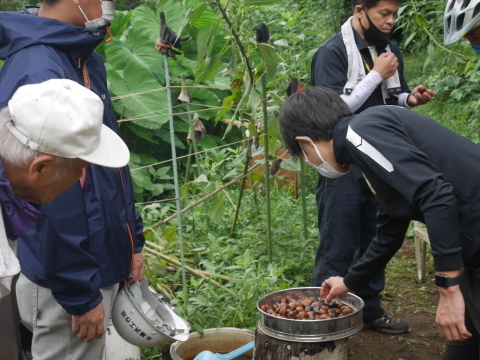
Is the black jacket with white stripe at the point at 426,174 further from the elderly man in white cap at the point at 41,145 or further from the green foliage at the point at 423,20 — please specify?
the green foliage at the point at 423,20

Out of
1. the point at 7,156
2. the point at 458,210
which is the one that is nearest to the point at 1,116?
the point at 7,156

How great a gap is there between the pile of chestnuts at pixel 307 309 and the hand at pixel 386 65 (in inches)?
53.8

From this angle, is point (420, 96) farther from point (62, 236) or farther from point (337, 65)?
point (62, 236)

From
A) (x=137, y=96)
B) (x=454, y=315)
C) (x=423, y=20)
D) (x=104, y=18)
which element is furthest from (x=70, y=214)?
(x=137, y=96)

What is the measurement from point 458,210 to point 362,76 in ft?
5.33

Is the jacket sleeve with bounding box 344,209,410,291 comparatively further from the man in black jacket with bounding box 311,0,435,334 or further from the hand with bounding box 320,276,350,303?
the man in black jacket with bounding box 311,0,435,334

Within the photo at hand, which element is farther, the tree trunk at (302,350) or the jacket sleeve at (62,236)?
the tree trunk at (302,350)

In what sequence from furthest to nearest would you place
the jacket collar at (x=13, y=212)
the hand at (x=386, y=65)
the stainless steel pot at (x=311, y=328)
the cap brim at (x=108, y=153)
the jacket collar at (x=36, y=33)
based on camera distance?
the hand at (x=386, y=65), the stainless steel pot at (x=311, y=328), the jacket collar at (x=36, y=33), the cap brim at (x=108, y=153), the jacket collar at (x=13, y=212)

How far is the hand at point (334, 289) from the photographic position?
9.93 feet

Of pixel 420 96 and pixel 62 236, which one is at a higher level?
pixel 420 96

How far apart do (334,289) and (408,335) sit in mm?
1420

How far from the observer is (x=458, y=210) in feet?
7.59

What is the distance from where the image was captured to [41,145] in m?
1.81

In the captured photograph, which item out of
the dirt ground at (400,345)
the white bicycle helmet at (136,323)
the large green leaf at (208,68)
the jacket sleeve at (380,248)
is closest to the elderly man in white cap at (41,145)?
the white bicycle helmet at (136,323)
